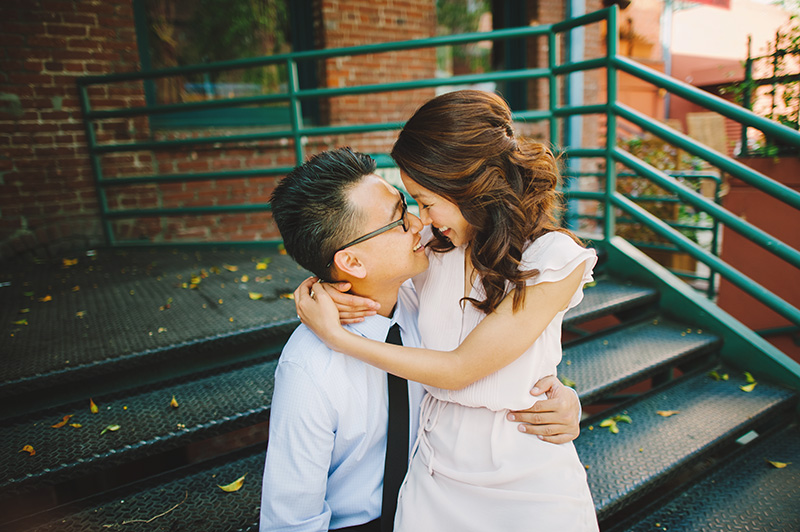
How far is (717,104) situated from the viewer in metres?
2.69

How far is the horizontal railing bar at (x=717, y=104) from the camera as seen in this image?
2394 mm

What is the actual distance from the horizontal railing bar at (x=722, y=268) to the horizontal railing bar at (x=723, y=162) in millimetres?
478

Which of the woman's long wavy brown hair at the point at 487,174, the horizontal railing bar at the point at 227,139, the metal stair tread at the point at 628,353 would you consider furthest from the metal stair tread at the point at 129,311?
the metal stair tread at the point at 628,353

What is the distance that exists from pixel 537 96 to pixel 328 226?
6327mm

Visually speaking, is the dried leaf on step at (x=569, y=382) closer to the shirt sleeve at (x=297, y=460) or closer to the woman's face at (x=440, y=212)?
the woman's face at (x=440, y=212)

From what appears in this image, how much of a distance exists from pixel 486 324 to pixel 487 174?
41 centimetres

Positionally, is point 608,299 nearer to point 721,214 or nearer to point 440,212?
point 721,214

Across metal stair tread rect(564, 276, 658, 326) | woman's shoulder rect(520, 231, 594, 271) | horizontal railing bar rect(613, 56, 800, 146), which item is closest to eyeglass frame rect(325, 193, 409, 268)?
woman's shoulder rect(520, 231, 594, 271)

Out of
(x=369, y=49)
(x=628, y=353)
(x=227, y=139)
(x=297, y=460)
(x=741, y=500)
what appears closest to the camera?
(x=297, y=460)

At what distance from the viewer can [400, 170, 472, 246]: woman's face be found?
1.42 metres

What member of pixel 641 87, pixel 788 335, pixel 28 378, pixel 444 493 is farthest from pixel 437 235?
pixel 641 87

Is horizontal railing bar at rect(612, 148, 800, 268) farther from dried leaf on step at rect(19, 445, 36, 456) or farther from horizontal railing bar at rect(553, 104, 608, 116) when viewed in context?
dried leaf on step at rect(19, 445, 36, 456)

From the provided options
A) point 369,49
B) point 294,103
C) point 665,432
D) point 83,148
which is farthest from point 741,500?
point 83,148

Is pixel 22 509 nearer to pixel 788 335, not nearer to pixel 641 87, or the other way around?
pixel 788 335
